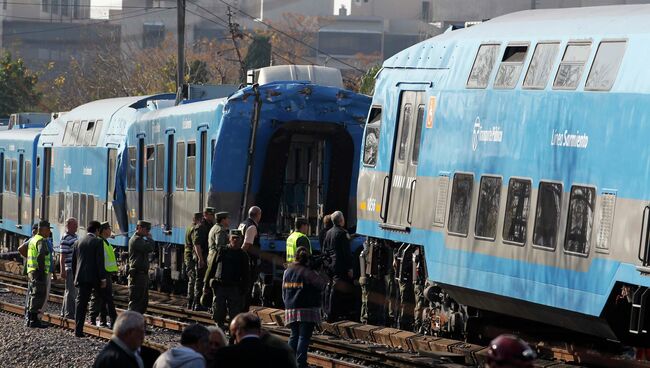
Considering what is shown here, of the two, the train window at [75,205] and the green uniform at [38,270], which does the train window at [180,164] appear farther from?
the train window at [75,205]

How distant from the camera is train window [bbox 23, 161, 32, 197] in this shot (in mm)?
40375

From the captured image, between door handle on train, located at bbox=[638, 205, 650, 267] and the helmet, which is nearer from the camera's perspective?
the helmet

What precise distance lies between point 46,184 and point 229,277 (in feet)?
70.4

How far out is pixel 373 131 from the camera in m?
20.7

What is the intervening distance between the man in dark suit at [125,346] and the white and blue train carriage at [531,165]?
614cm

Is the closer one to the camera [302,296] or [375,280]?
[302,296]

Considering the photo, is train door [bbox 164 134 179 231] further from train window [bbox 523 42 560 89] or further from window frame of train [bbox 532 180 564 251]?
window frame of train [bbox 532 180 564 251]

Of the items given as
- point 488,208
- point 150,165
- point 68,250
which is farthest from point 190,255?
point 488,208

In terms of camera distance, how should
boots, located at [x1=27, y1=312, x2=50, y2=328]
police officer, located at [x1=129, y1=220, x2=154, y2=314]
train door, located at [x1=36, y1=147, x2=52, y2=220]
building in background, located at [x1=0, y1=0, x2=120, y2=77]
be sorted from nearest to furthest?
1. police officer, located at [x1=129, y1=220, x2=154, y2=314]
2. boots, located at [x1=27, y1=312, x2=50, y2=328]
3. train door, located at [x1=36, y1=147, x2=52, y2=220]
4. building in background, located at [x1=0, y1=0, x2=120, y2=77]

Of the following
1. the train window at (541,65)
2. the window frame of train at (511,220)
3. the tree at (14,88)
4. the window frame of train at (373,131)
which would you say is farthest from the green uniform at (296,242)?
the tree at (14,88)

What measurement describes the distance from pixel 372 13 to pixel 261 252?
157428mm

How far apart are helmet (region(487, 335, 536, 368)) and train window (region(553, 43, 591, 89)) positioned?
29.8 feet

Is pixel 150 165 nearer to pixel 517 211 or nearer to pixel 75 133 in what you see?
pixel 75 133

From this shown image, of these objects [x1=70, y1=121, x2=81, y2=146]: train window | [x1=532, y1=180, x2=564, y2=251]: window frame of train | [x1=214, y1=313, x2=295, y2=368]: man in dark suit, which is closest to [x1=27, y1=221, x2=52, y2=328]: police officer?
[x1=532, y1=180, x2=564, y2=251]: window frame of train
